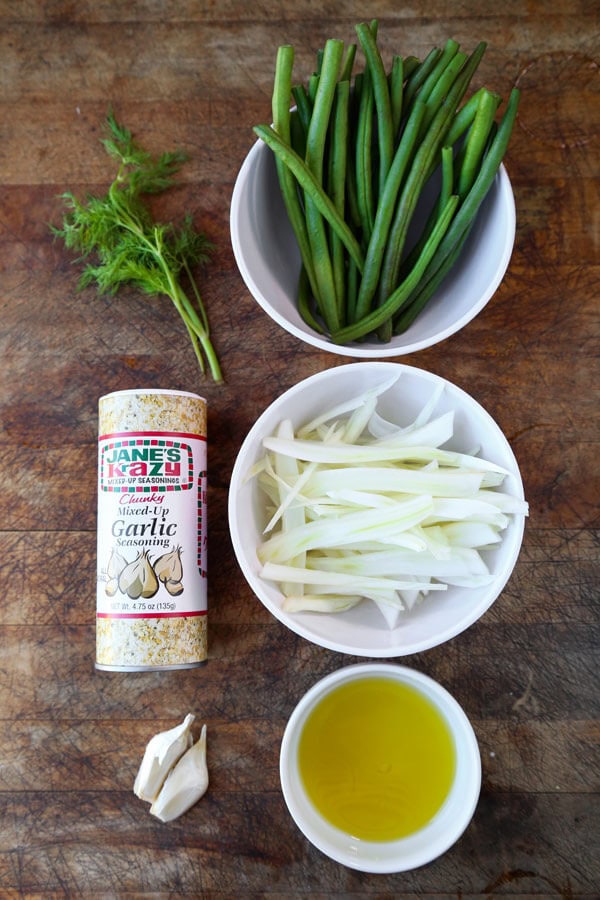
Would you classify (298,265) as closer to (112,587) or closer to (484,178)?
(484,178)

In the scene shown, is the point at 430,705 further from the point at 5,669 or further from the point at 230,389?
the point at 5,669

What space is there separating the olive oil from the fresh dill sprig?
1.91 ft

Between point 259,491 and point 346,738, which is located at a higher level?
point 259,491

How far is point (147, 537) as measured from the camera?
1.07m

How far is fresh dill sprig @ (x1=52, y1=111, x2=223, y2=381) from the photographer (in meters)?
1.20

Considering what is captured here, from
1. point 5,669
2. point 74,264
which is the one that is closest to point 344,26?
point 74,264

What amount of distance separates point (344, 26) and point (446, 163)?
0.43 meters

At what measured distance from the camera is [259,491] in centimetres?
112

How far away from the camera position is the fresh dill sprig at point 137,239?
1203 mm

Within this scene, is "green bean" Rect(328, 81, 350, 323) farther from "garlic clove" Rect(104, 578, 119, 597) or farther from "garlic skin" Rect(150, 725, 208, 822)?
"garlic skin" Rect(150, 725, 208, 822)

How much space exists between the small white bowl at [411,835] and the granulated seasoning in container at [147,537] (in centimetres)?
21

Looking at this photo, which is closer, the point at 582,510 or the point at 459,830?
the point at 459,830

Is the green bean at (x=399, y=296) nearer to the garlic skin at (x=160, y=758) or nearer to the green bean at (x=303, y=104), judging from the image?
the green bean at (x=303, y=104)

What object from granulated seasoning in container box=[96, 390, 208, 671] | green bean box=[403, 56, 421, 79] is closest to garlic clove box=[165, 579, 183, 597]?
granulated seasoning in container box=[96, 390, 208, 671]
